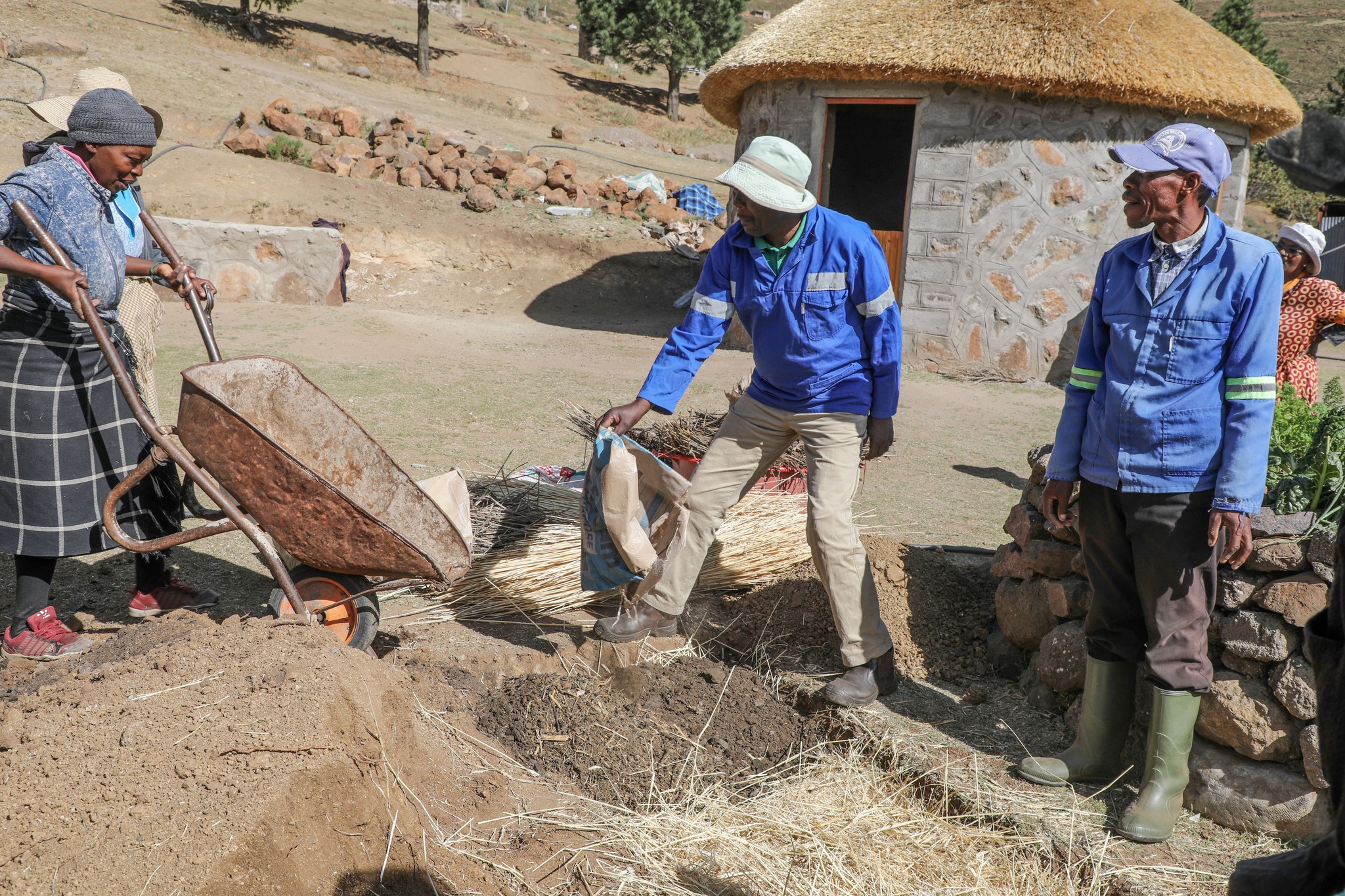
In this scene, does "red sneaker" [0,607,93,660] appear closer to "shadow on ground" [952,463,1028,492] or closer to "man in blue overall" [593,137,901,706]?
"man in blue overall" [593,137,901,706]

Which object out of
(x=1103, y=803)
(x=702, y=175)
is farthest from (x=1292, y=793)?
(x=702, y=175)

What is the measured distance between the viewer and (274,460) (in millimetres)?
2725

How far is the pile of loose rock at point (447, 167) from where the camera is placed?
567 inches

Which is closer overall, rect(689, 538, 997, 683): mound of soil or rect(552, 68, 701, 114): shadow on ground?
rect(689, 538, 997, 683): mound of soil

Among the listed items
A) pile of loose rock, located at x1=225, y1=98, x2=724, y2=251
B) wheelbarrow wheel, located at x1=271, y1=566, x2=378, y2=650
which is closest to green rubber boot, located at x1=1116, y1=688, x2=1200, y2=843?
wheelbarrow wheel, located at x1=271, y1=566, x2=378, y2=650

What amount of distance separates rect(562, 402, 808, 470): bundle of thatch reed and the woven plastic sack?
1228mm

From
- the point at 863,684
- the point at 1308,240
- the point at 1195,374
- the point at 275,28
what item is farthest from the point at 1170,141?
the point at 275,28

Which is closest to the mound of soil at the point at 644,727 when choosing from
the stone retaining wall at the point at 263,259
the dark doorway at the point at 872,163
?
the stone retaining wall at the point at 263,259

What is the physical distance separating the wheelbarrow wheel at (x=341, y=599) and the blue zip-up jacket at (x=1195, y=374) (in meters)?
2.19

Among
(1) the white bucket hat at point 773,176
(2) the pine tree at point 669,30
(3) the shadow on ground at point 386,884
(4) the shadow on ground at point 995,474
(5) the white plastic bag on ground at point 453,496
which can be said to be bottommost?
(4) the shadow on ground at point 995,474

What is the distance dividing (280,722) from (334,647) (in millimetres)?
337

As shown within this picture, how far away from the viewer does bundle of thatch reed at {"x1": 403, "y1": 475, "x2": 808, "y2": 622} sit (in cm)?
376

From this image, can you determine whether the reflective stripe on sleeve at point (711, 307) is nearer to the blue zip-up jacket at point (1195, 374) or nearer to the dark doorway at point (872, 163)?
the blue zip-up jacket at point (1195, 374)

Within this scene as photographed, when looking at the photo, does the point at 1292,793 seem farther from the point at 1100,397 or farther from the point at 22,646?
the point at 22,646
